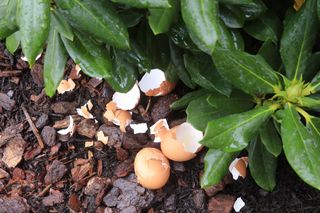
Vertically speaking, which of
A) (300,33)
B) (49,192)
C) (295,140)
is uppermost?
(300,33)

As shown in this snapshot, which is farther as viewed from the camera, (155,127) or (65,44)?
(155,127)

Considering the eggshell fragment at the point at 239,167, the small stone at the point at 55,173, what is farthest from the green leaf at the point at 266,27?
the small stone at the point at 55,173

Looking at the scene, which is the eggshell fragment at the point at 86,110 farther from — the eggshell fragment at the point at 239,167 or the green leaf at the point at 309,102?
the green leaf at the point at 309,102

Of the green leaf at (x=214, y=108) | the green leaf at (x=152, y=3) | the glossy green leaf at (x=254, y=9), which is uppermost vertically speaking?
the green leaf at (x=152, y=3)

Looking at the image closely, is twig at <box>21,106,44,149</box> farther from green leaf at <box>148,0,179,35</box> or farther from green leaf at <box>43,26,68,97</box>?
green leaf at <box>148,0,179,35</box>

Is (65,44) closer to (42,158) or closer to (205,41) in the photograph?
(205,41)

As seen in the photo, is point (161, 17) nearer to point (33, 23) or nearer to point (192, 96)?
point (33, 23)

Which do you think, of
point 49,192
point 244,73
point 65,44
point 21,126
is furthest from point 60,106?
point 244,73

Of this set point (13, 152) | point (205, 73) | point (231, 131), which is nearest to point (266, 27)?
point (205, 73)
